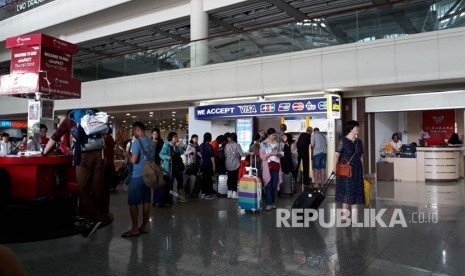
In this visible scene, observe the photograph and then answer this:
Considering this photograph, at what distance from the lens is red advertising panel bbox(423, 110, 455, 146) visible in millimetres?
16219

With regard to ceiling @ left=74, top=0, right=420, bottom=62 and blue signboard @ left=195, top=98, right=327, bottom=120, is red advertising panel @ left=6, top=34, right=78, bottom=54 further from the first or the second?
ceiling @ left=74, top=0, right=420, bottom=62

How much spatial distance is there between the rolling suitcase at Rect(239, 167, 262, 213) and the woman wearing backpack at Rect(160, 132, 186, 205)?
1804mm

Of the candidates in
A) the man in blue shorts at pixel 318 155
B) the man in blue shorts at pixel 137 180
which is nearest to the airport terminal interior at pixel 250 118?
the man in blue shorts at pixel 137 180

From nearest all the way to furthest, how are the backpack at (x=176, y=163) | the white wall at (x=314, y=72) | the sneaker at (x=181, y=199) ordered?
the sneaker at (x=181, y=199) < the backpack at (x=176, y=163) < the white wall at (x=314, y=72)

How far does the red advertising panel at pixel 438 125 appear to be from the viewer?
16219mm

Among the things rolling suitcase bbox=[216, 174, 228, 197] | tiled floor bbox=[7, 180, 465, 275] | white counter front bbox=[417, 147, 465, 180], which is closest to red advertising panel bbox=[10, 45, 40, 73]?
tiled floor bbox=[7, 180, 465, 275]

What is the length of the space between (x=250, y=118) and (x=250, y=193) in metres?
7.16

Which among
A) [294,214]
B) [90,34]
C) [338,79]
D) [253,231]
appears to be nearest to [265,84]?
[338,79]

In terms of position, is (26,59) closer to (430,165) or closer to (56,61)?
(56,61)

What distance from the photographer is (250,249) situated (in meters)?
4.78

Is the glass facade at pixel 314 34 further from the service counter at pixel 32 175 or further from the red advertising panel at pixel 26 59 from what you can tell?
the service counter at pixel 32 175

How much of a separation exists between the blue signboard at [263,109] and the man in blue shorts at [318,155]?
1.83 metres

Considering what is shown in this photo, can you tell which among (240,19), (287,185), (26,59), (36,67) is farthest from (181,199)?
(240,19)

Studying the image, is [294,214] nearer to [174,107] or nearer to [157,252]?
[157,252]
